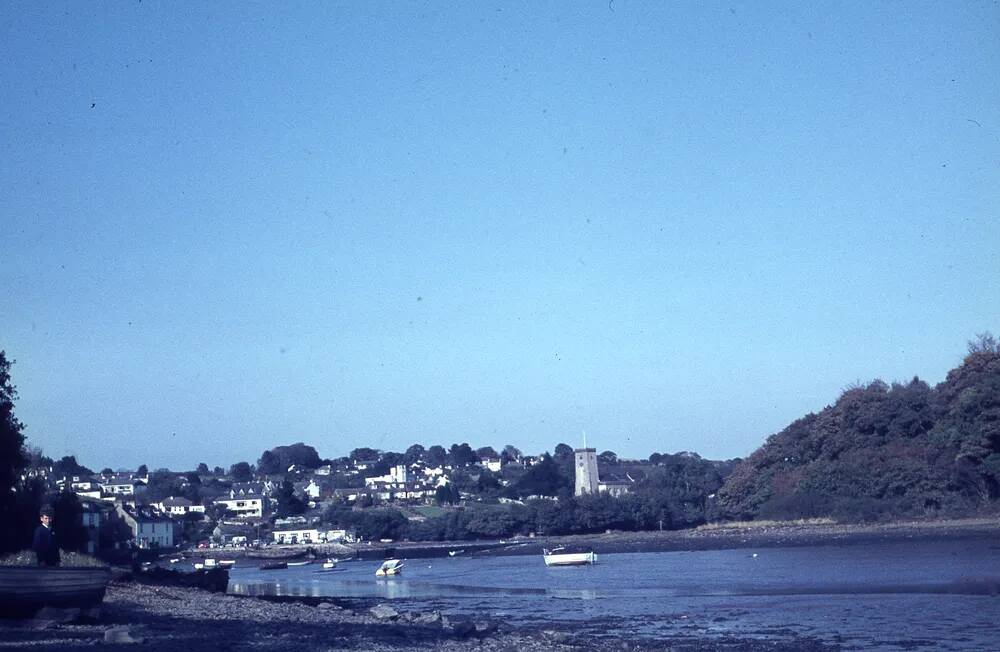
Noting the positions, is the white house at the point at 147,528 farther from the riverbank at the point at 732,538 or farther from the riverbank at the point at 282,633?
the riverbank at the point at 282,633

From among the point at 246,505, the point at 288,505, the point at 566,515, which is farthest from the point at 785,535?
the point at 246,505

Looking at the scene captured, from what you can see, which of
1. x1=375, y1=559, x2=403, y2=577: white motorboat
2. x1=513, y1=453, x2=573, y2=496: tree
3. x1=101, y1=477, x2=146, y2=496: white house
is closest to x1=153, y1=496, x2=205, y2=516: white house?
x1=101, y1=477, x2=146, y2=496: white house

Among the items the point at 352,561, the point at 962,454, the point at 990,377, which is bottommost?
the point at 352,561

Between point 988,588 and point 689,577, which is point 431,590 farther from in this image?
point 988,588

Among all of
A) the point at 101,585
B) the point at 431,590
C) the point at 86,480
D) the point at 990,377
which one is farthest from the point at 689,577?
the point at 86,480

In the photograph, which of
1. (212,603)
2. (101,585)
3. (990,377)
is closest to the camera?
(101,585)

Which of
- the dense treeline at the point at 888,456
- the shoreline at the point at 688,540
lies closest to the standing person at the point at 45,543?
the shoreline at the point at 688,540

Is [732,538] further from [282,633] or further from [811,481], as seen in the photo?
[282,633]
